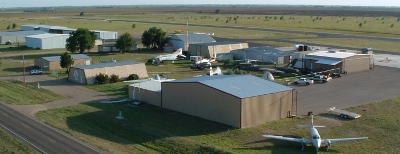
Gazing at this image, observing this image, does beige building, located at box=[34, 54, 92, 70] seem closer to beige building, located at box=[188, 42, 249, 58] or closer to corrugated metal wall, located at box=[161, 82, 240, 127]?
beige building, located at box=[188, 42, 249, 58]

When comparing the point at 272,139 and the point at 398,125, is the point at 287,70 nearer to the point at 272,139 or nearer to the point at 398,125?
the point at 398,125

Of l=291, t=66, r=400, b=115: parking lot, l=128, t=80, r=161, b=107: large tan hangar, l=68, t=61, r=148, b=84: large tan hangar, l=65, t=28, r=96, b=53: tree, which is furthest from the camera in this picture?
l=65, t=28, r=96, b=53: tree

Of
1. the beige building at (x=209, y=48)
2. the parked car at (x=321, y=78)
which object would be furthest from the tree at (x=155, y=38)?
the parked car at (x=321, y=78)

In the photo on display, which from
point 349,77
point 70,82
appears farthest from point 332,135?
point 70,82

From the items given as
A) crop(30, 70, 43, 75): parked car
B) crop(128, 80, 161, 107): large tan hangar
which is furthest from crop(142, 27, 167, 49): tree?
crop(128, 80, 161, 107): large tan hangar

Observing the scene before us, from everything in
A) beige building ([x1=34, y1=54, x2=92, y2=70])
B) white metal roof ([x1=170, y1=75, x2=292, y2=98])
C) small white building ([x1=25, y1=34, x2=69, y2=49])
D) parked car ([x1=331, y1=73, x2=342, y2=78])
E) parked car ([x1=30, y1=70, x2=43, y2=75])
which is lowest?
parked car ([x1=331, y1=73, x2=342, y2=78])

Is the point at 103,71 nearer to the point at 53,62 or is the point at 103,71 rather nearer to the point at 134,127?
the point at 53,62
